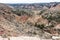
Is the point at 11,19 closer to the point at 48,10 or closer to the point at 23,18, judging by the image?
the point at 23,18

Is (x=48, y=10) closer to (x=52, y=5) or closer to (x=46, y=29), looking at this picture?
(x=52, y=5)

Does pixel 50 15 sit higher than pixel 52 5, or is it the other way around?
pixel 52 5

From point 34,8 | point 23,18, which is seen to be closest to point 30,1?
point 34,8

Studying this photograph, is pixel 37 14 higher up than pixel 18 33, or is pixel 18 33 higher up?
pixel 37 14

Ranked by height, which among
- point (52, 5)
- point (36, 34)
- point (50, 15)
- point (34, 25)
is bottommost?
point (36, 34)

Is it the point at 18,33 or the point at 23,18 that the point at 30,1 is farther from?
the point at 18,33

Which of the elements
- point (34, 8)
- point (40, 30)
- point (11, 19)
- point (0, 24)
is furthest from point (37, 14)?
point (0, 24)

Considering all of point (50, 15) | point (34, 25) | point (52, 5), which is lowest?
point (34, 25)
